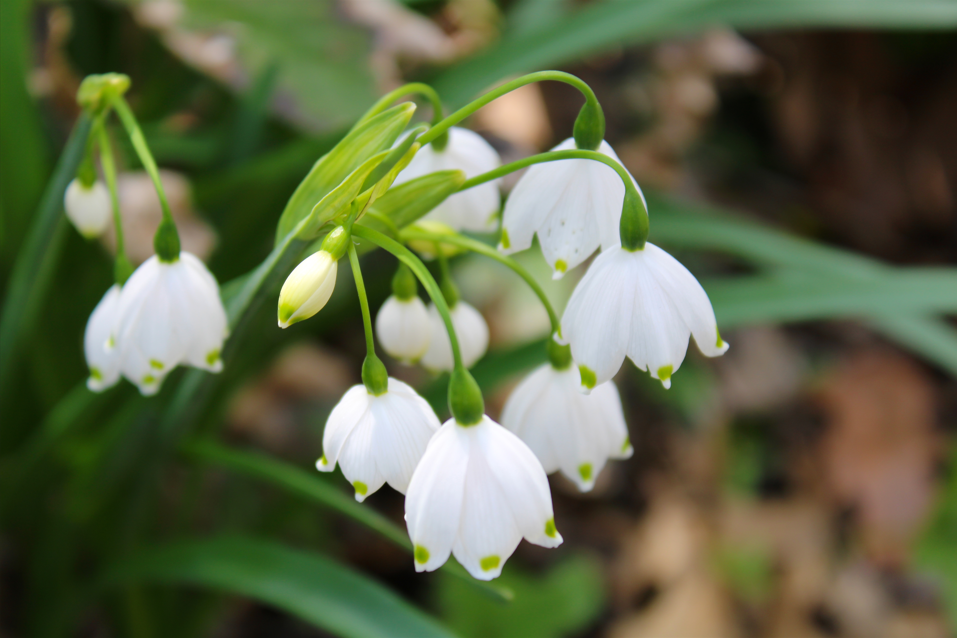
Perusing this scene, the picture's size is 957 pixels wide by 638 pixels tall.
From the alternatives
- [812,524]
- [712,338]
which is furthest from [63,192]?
[812,524]

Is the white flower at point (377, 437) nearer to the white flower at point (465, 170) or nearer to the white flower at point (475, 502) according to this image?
the white flower at point (475, 502)

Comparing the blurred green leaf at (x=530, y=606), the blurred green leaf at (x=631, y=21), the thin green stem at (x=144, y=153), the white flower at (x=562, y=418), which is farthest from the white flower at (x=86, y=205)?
the blurred green leaf at (x=530, y=606)

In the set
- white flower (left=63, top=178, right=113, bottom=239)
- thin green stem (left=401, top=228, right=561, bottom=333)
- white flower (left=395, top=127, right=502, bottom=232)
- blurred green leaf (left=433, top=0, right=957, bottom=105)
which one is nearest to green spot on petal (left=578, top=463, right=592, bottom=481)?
thin green stem (left=401, top=228, right=561, bottom=333)

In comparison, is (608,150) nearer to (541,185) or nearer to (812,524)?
(541,185)

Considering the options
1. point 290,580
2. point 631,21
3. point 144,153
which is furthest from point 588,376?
point 631,21

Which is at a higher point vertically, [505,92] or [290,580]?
[505,92]

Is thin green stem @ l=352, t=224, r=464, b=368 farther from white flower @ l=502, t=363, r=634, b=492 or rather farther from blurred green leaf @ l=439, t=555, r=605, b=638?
blurred green leaf @ l=439, t=555, r=605, b=638

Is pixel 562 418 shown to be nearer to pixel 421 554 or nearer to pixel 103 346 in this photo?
pixel 421 554
